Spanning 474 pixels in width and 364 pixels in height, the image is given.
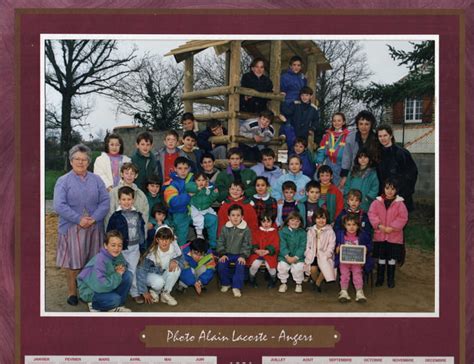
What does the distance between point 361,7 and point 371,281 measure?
2.60m

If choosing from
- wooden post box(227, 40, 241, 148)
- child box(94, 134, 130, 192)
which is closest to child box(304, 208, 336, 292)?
wooden post box(227, 40, 241, 148)

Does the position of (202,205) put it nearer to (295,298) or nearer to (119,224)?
(119,224)

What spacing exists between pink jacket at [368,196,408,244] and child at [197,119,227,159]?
1.60m

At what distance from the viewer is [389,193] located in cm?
500

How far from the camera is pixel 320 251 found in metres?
4.96

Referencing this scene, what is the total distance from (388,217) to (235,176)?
1.54m

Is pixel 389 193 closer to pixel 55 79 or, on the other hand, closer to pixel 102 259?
pixel 102 259

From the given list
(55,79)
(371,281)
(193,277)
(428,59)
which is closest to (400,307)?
(371,281)

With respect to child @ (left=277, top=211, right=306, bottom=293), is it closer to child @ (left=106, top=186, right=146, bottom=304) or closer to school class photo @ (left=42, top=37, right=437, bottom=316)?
school class photo @ (left=42, top=37, right=437, bottom=316)

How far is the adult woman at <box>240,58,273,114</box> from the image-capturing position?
5363mm

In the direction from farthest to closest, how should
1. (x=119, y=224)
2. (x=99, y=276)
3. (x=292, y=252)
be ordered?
1. (x=292, y=252)
2. (x=119, y=224)
3. (x=99, y=276)

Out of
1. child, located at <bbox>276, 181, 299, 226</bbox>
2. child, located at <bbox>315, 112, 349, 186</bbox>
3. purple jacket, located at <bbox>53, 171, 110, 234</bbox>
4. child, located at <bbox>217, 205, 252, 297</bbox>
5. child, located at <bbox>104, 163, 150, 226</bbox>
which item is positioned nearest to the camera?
purple jacket, located at <bbox>53, 171, 110, 234</bbox>

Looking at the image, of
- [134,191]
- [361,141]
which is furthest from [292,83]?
[134,191]

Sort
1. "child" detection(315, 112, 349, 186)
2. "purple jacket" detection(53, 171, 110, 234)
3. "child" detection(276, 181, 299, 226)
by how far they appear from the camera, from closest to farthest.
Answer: "purple jacket" detection(53, 171, 110, 234)
"child" detection(276, 181, 299, 226)
"child" detection(315, 112, 349, 186)
